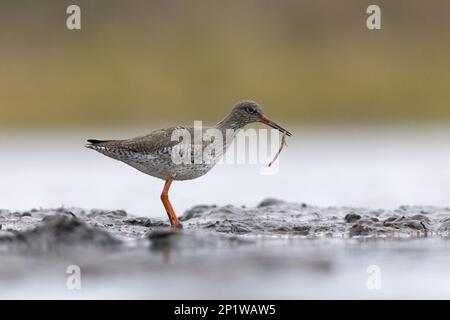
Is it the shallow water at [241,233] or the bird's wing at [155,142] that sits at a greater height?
the bird's wing at [155,142]

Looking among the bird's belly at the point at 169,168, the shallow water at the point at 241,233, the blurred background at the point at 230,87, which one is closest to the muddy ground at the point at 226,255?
the shallow water at the point at 241,233

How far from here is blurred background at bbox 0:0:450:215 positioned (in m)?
19.5

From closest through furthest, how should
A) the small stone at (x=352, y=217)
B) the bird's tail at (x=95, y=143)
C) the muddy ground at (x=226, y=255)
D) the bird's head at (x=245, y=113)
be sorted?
1. the muddy ground at (x=226, y=255)
2. the bird's tail at (x=95, y=143)
3. the small stone at (x=352, y=217)
4. the bird's head at (x=245, y=113)

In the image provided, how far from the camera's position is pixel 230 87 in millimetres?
28016

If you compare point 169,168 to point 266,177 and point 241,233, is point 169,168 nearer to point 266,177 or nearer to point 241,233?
point 241,233

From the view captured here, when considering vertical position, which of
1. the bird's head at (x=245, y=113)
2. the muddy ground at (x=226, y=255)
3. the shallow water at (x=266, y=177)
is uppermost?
the bird's head at (x=245, y=113)

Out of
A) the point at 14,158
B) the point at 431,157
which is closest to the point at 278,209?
the point at 431,157

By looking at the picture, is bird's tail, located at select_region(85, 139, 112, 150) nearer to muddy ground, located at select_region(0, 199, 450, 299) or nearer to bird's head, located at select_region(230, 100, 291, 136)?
muddy ground, located at select_region(0, 199, 450, 299)

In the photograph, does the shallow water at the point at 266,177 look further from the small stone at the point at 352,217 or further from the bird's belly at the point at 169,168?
the small stone at the point at 352,217

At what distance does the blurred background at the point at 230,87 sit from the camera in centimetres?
1953

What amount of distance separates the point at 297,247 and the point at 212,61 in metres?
19.7

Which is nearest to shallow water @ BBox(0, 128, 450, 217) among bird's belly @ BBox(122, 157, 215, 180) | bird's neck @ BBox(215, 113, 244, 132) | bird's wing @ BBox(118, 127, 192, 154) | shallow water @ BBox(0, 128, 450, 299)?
shallow water @ BBox(0, 128, 450, 299)

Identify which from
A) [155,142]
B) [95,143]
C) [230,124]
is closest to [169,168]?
[155,142]

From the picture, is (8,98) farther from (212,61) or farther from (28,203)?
(28,203)
